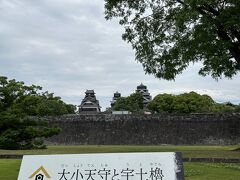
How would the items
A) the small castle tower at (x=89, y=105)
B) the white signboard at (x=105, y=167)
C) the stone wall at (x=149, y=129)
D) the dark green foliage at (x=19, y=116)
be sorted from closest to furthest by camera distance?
the white signboard at (x=105, y=167) < the dark green foliage at (x=19, y=116) < the stone wall at (x=149, y=129) < the small castle tower at (x=89, y=105)

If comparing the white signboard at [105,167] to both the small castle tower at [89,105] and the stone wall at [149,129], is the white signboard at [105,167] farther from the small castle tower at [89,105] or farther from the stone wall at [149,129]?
A: the small castle tower at [89,105]

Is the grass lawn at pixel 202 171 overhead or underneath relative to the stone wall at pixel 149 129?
underneath

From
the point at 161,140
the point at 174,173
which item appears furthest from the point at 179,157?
the point at 161,140

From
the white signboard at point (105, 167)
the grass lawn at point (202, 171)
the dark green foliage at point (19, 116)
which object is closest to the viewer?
the white signboard at point (105, 167)

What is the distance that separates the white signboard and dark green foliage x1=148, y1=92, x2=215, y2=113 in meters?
46.2

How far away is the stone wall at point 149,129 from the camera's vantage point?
26.4 m

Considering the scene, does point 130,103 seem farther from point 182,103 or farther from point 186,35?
point 186,35

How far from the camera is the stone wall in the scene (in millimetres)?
26359

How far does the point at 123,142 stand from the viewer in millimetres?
27016

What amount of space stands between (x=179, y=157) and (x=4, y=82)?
581 inches

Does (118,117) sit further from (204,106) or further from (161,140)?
(204,106)

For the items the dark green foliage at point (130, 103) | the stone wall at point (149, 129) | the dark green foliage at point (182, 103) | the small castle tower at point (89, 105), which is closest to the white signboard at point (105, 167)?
the stone wall at point (149, 129)

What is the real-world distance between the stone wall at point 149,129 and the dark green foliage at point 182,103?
23645mm

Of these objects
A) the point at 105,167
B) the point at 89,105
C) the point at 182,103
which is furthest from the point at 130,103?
the point at 105,167
